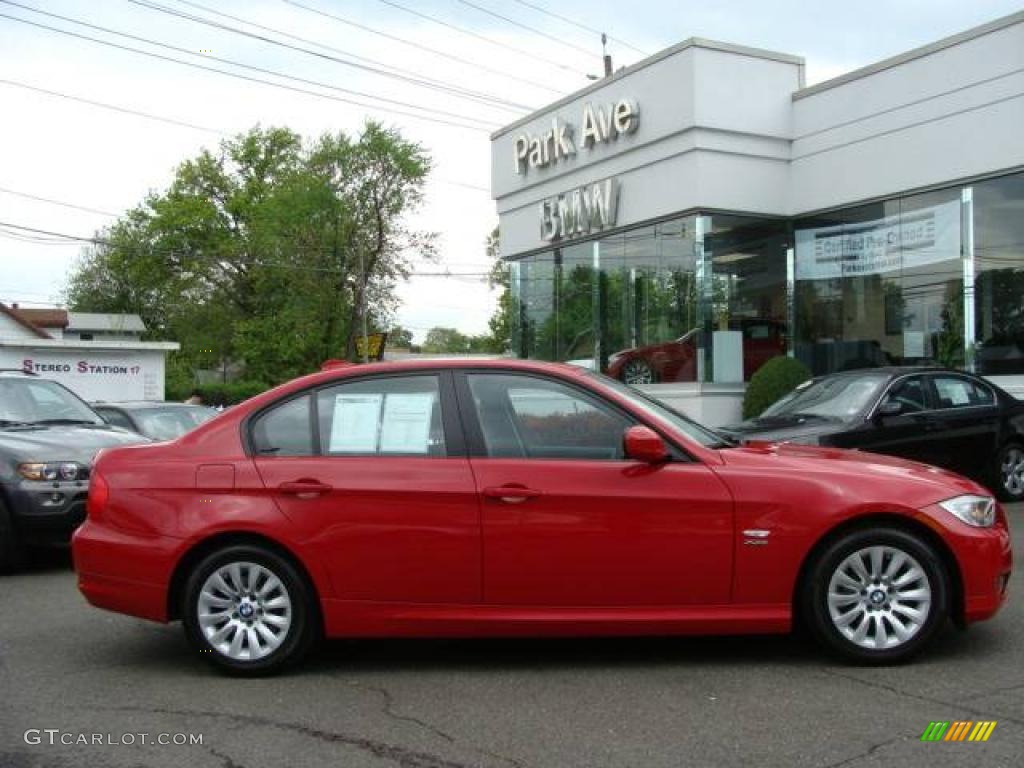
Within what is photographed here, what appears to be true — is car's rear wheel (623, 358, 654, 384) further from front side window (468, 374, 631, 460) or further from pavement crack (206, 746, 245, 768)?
pavement crack (206, 746, 245, 768)

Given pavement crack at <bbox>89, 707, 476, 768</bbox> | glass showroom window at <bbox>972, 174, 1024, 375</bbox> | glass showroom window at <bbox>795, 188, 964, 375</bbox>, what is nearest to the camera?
pavement crack at <bbox>89, 707, 476, 768</bbox>

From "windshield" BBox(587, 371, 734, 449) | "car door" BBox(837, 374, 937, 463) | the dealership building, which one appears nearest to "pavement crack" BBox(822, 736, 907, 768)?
"windshield" BBox(587, 371, 734, 449)

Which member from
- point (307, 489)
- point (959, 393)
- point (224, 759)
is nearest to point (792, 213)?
point (959, 393)

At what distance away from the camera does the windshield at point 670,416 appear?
5.34 metres

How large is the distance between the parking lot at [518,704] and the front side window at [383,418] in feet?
3.73

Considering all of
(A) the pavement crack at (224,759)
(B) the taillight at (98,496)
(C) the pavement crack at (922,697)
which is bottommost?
(A) the pavement crack at (224,759)

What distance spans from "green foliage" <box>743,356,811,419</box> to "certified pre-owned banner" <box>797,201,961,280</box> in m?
2.06

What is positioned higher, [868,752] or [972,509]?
[972,509]

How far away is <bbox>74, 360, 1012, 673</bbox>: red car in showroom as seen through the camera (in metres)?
4.98

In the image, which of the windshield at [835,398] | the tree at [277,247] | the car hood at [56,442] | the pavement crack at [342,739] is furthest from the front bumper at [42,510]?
the tree at [277,247]

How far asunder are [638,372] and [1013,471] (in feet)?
26.7

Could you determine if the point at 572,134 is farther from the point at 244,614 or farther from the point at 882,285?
→ the point at 244,614

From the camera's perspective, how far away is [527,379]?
5.35 m

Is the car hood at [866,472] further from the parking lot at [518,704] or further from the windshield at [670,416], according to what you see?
the parking lot at [518,704]
